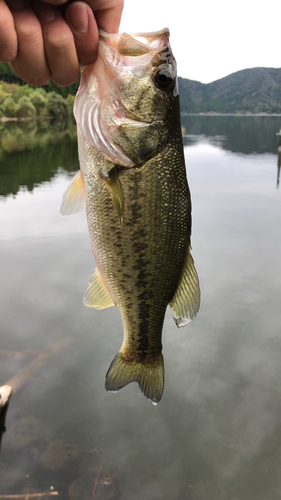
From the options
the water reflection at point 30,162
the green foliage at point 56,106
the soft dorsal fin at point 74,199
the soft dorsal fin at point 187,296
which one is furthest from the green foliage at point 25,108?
the soft dorsal fin at point 187,296

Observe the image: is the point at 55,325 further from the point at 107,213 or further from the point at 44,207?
the point at 44,207

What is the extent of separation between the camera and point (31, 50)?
59.0 inches

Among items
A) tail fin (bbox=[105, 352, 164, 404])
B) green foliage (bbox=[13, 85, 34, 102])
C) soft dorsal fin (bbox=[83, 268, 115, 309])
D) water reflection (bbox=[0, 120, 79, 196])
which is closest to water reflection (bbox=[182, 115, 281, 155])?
water reflection (bbox=[0, 120, 79, 196])

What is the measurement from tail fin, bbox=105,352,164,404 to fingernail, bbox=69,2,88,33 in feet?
6.24

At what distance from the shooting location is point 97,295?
234 cm

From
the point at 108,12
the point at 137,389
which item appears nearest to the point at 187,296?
the point at 108,12

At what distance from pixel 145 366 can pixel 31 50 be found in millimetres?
1932

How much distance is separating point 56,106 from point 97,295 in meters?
90.1

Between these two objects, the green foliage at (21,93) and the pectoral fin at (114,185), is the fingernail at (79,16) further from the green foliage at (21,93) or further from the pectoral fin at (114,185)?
the green foliage at (21,93)

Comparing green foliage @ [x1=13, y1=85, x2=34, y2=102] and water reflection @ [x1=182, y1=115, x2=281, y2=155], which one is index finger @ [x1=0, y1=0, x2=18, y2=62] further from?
green foliage @ [x1=13, y1=85, x2=34, y2=102]

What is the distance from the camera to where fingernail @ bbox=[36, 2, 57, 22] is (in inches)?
57.9

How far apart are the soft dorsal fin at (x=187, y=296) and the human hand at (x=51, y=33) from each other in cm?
121

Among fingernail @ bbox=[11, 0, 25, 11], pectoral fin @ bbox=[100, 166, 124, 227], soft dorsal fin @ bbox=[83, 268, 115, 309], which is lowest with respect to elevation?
soft dorsal fin @ bbox=[83, 268, 115, 309]

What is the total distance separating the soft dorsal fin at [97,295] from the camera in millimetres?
2316
